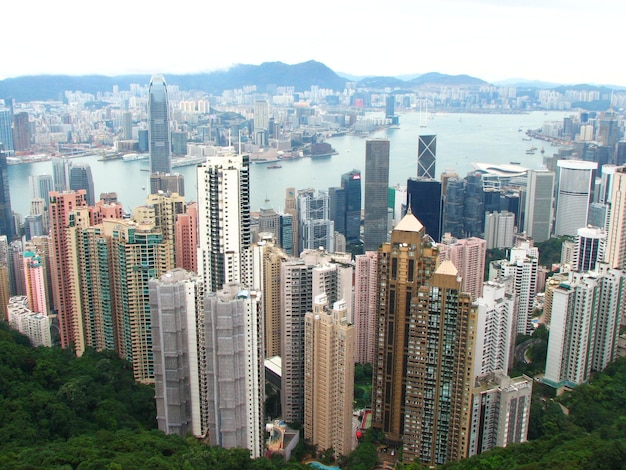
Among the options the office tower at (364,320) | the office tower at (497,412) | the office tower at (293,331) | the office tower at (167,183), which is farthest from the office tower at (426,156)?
the office tower at (497,412)

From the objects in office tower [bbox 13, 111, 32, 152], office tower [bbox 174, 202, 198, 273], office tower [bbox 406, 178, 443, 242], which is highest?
office tower [bbox 13, 111, 32, 152]

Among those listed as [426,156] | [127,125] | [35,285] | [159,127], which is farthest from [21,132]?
[426,156]

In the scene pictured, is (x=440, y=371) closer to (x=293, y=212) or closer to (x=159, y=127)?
(x=293, y=212)

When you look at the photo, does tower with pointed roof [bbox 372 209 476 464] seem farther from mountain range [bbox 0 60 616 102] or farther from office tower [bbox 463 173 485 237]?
mountain range [bbox 0 60 616 102]

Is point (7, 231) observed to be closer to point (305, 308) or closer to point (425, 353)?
point (305, 308)

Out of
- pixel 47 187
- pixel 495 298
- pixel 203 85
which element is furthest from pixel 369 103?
pixel 495 298

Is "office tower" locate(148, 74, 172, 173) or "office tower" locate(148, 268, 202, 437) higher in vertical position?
"office tower" locate(148, 74, 172, 173)

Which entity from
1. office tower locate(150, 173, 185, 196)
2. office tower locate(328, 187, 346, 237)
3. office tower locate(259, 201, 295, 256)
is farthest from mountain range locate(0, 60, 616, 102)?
office tower locate(259, 201, 295, 256)
